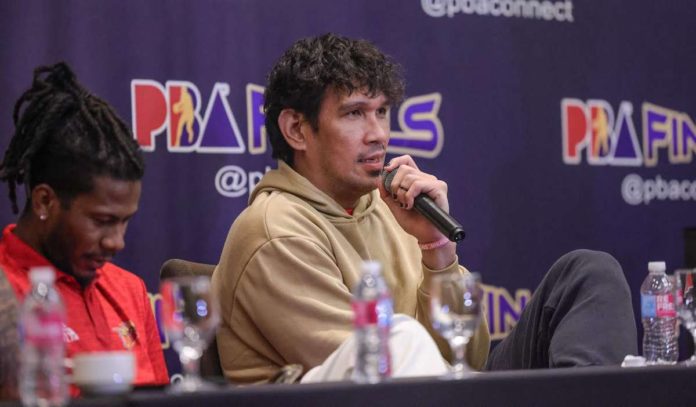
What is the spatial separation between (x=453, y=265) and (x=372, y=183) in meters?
0.25

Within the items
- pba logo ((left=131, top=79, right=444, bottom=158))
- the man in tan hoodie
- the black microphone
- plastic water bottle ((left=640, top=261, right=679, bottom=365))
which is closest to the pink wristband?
the man in tan hoodie

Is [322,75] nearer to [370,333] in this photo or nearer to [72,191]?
[72,191]

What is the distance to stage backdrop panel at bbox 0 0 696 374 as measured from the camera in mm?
3068

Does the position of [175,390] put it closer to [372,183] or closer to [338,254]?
[338,254]

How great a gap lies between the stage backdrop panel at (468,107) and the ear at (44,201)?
101 cm

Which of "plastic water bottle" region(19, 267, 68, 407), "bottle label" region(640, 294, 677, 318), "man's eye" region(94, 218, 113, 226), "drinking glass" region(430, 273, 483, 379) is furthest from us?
"bottle label" region(640, 294, 677, 318)

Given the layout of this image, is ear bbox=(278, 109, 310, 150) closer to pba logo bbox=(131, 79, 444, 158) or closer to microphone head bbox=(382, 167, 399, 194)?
microphone head bbox=(382, 167, 399, 194)

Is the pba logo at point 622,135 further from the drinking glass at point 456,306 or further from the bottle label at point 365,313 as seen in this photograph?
the bottle label at point 365,313

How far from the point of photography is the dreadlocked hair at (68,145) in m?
1.92

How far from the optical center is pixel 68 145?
193 centimetres

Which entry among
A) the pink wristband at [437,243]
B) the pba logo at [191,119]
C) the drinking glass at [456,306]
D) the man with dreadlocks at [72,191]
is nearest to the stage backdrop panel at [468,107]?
the pba logo at [191,119]

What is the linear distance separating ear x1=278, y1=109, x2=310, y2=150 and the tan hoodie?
0.19ft

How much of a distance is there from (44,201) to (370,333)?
68 cm

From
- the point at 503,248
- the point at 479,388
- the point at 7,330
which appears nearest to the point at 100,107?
the point at 7,330
